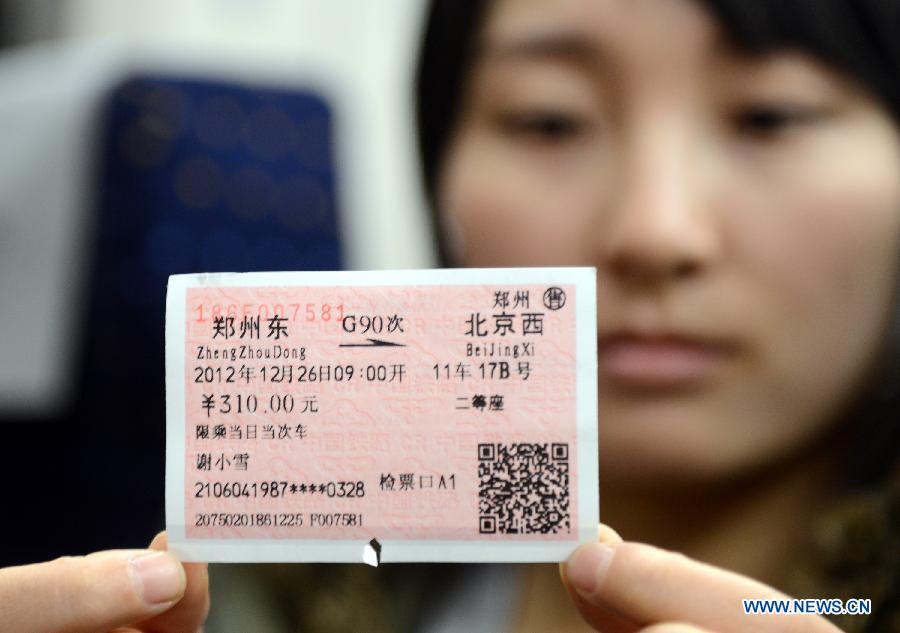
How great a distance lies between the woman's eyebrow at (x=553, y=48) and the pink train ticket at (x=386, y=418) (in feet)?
1.00

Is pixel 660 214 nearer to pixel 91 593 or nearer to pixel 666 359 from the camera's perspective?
pixel 666 359

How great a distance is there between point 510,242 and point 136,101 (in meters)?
0.57

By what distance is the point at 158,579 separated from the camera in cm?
39

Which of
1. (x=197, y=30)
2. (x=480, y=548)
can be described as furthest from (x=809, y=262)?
(x=197, y=30)

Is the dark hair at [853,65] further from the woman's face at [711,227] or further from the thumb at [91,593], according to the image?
A: the thumb at [91,593]

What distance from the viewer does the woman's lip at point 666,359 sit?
593mm


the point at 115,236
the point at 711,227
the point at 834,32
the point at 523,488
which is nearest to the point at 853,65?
the point at 834,32

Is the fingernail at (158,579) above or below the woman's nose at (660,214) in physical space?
below

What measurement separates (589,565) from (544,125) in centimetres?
41

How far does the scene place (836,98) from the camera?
598 millimetres

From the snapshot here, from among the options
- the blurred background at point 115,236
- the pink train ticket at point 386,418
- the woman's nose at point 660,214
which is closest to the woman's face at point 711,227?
the woman's nose at point 660,214

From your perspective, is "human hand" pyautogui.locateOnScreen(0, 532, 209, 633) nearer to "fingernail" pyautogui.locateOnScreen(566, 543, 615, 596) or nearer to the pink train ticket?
the pink train ticket

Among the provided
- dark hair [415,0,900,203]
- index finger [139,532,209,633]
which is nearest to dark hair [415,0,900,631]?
dark hair [415,0,900,203]

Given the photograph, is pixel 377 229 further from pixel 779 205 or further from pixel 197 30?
pixel 779 205
